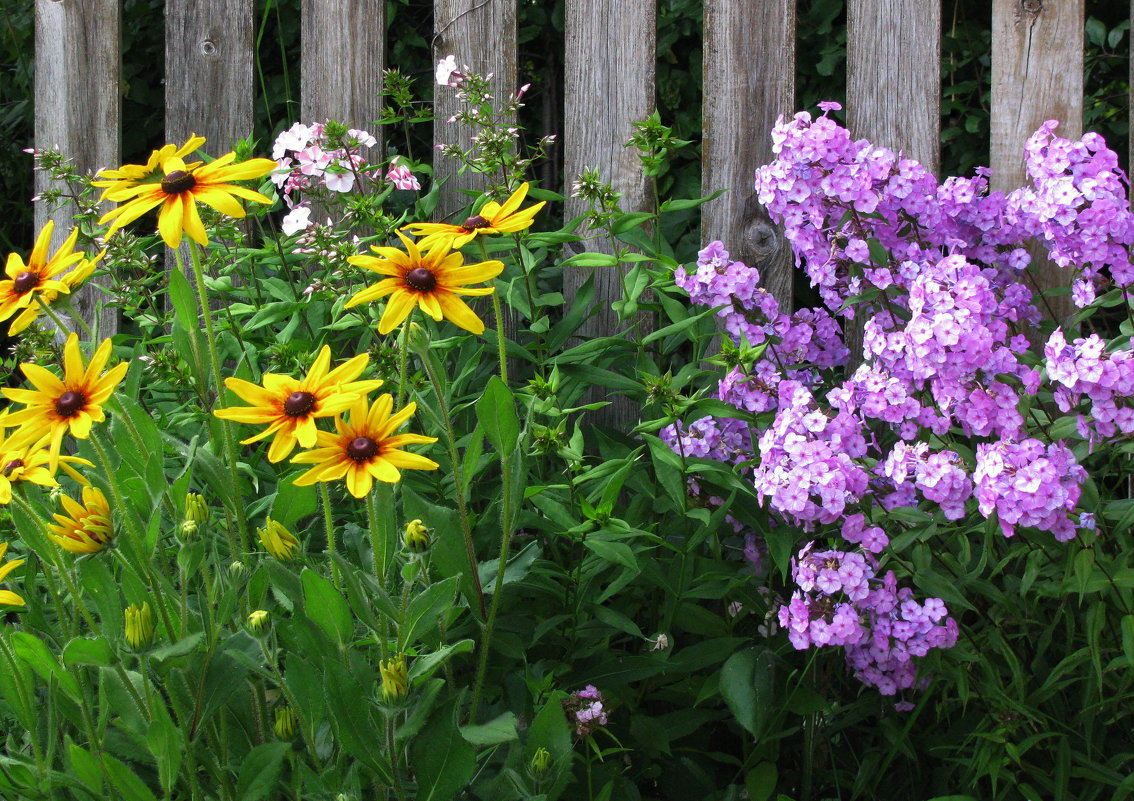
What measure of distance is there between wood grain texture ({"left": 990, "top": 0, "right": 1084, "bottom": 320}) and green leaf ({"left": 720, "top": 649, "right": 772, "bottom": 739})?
1.01 meters

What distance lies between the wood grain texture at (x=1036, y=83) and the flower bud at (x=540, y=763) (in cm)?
146

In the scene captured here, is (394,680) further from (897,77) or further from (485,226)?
(897,77)

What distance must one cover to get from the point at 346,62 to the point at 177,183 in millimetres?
1403

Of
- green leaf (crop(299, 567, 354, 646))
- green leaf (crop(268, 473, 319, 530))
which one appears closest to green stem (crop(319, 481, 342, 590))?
green leaf (crop(299, 567, 354, 646))

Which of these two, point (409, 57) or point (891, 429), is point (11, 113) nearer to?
point (409, 57)

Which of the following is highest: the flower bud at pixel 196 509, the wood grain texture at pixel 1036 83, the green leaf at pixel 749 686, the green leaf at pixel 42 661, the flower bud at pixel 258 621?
the wood grain texture at pixel 1036 83

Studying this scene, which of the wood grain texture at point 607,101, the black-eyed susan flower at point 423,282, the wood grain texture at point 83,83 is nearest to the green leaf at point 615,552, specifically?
the black-eyed susan flower at point 423,282

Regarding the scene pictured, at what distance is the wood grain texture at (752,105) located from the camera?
2.29 metres

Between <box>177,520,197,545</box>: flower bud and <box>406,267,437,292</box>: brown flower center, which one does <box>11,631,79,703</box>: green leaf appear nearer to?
<box>177,520,197,545</box>: flower bud

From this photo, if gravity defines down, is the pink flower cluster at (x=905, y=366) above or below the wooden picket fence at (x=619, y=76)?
below

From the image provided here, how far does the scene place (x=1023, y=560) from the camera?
177cm

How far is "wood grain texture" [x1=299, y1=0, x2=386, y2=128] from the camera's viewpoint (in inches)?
98.6

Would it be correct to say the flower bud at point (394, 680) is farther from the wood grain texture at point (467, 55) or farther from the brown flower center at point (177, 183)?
the wood grain texture at point (467, 55)

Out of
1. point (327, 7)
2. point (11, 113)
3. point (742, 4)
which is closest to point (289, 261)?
point (327, 7)
